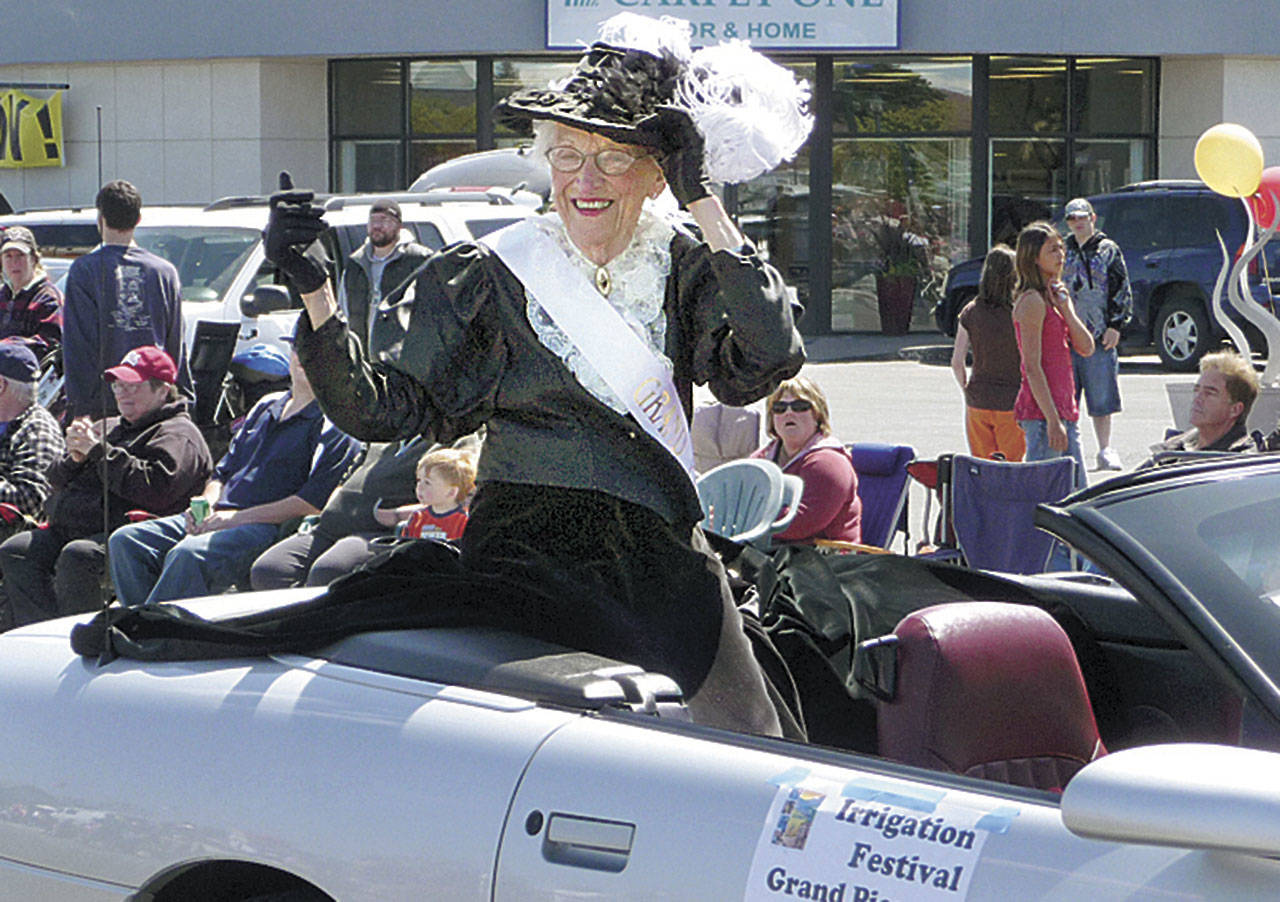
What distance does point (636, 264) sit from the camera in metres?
3.50

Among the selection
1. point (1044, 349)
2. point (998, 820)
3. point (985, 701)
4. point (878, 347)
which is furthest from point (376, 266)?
point (878, 347)

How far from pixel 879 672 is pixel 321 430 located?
4.38m

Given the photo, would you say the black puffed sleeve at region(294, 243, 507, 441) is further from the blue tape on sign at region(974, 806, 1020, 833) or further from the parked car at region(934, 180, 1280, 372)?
the parked car at region(934, 180, 1280, 372)

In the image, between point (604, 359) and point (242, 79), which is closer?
point (604, 359)

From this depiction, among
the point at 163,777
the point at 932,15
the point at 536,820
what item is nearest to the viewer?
the point at 536,820

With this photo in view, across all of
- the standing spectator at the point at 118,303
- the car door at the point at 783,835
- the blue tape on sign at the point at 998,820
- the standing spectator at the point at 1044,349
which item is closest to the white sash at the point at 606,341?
the car door at the point at 783,835

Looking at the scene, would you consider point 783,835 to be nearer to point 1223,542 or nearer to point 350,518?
point 1223,542

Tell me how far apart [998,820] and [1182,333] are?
54.0ft

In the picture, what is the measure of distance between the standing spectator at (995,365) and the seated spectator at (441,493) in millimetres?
3537

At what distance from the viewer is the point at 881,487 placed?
7.36 m

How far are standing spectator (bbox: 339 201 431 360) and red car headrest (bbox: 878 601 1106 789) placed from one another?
310 inches

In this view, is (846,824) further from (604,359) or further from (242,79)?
(242,79)

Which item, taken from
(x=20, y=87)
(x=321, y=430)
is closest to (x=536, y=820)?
(x=321, y=430)

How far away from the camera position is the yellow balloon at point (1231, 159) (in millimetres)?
9109
